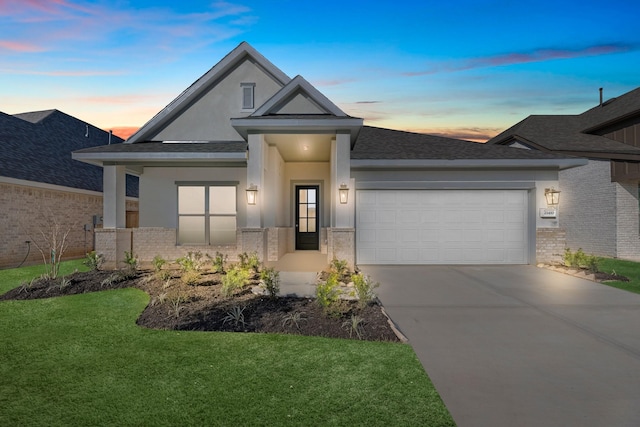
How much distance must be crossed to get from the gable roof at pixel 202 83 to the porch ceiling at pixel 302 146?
2704 mm

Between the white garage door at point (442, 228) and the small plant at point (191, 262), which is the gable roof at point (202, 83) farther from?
the white garage door at point (442, 228)

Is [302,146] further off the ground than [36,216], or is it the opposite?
[302,146]

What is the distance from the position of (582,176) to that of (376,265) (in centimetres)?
1210

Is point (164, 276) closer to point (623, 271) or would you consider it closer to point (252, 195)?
point (252, 195)

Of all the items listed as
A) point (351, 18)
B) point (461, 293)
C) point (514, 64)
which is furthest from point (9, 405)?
point (514, 64)

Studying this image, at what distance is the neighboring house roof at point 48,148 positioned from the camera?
1437 centimetres

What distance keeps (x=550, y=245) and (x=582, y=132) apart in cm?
1132

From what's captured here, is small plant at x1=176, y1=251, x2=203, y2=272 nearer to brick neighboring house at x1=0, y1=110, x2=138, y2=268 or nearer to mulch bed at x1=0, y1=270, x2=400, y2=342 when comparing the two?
mulch bed at x1=0, y1=270, x2=400, y2=342

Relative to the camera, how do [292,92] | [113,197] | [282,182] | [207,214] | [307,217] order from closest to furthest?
[292,92], [113,197], [207,214], [282,182], [307,217]

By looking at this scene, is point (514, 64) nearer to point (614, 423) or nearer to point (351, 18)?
point (351, 18)

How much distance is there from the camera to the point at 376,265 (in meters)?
12.4

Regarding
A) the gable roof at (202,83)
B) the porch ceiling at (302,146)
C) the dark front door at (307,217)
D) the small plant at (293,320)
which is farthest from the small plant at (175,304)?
the gable roof at (202,83)

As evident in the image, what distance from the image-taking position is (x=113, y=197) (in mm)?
12086

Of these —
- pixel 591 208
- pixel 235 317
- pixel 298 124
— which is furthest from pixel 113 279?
pixel 591 208
